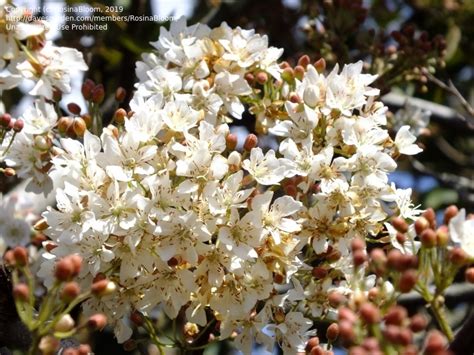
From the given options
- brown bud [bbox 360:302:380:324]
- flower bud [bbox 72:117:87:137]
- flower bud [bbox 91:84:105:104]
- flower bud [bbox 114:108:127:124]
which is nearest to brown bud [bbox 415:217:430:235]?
brown bud [bbox 360:302:380:324]

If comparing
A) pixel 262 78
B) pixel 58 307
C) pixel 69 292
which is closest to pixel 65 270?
pixel 69 292

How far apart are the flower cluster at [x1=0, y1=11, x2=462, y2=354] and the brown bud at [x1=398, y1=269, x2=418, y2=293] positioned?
12.7 inches

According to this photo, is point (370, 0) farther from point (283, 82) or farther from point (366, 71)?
point (283, 82)

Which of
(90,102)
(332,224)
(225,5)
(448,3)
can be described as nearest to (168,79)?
(90,102)

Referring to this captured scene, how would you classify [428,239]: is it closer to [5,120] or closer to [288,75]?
[288,75]

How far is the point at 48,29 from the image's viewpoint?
2666 millimetres

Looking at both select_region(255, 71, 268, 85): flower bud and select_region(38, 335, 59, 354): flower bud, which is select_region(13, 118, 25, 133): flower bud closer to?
select_region(255, 71, 268, 85): flower bud

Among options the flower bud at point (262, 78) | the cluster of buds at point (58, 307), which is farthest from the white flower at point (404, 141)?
the cluster of buds at point (58, 307)

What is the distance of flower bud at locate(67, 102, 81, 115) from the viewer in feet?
9.46

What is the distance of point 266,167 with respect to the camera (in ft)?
8.22

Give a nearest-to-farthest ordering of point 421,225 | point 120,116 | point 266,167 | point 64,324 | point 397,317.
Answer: point 397,317 < point 64,324 < point 421,225 < point 266,167 < point 120,116

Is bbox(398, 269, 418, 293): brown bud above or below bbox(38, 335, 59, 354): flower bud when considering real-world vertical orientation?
above

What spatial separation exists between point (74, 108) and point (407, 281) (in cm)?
142

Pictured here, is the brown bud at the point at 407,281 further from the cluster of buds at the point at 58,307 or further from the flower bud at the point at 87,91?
the flower bud at the point at 87,91
